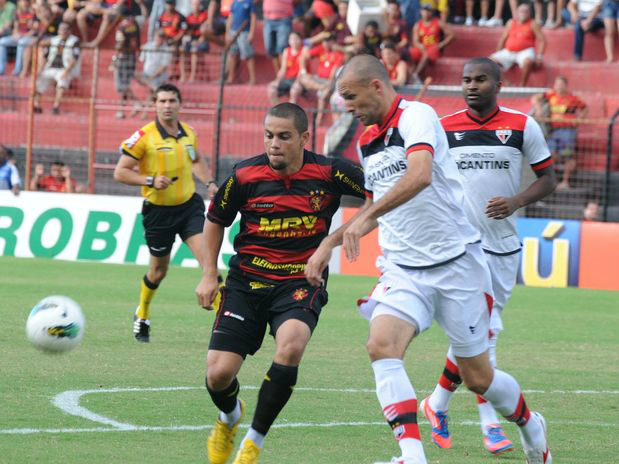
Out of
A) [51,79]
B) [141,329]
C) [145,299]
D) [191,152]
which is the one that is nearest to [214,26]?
[51,79]

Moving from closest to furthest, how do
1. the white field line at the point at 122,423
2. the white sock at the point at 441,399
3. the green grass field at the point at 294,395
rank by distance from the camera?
1. the green grass field at the point at 294,395
2. the white field line at the point at 122,423
3. the white sock at the point at 441,399

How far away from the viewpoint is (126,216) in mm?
19828

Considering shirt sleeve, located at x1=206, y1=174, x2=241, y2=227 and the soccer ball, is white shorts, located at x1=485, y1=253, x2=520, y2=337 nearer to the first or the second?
shirt sleeve, located at x1=206, y1=174, x2=241, y2=227

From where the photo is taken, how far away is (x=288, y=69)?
24.0m

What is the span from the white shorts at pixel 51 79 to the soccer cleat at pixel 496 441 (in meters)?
19.0

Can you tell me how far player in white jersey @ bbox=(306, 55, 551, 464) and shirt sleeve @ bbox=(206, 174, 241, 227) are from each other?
0.79 meters

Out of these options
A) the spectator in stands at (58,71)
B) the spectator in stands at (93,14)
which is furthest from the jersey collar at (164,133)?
the spectator in stands at (93,14)

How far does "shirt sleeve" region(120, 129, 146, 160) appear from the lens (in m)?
12.2

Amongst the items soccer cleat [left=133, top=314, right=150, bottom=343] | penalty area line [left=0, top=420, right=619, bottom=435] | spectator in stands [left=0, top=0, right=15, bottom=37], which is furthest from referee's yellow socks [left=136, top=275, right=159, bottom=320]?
spectator in stands [left=0, top=0, right=15, bottom=37]

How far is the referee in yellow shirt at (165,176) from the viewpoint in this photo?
12.0 m

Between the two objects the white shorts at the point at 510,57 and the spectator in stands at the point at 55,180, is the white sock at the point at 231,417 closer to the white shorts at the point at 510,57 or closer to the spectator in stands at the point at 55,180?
the spectator in stands at the point at 55,180

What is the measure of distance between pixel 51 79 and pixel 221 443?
64.1 feet

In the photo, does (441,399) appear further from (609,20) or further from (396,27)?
(609,20)

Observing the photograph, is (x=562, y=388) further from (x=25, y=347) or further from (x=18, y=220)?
(x=18, y=220)
